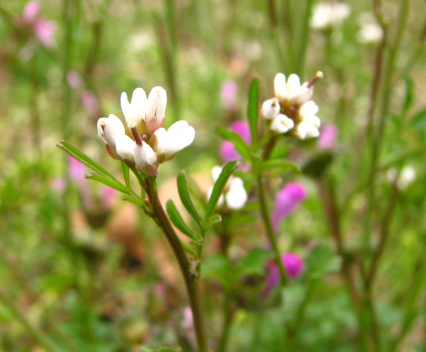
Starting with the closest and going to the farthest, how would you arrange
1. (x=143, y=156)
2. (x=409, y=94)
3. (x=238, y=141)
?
(x=143, y=156)
(x=238, y=141)
(x=409, y=94)

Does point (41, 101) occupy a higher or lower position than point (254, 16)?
lower

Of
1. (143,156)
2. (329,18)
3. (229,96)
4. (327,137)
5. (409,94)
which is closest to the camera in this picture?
(143,156)

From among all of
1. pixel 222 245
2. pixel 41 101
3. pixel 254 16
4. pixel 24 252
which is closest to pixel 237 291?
pixel 222 245

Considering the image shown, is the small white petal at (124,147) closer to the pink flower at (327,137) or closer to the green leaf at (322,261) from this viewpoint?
the green leaf at (322,261)

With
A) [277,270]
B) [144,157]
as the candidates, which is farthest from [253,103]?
[277,270]

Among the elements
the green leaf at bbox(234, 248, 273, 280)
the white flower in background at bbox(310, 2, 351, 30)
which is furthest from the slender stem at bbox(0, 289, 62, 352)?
the white flower in background at bbox(310, 2, 351, 30)

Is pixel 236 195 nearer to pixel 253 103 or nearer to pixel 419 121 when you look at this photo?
pixel 253 103

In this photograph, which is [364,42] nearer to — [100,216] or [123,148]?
[100,216]

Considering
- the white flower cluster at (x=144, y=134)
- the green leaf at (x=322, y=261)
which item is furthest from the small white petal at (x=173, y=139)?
the green leaf at (x=322, y=261)
